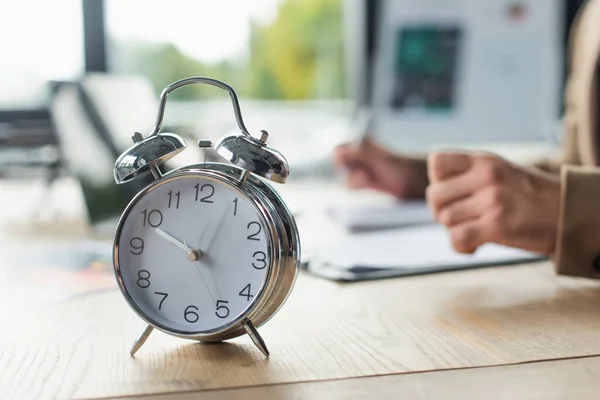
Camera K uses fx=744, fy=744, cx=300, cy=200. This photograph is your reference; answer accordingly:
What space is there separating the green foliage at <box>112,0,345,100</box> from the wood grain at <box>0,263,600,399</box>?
1.75 meters

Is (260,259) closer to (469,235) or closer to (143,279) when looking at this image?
(143,279)

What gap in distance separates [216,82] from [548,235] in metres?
0.51

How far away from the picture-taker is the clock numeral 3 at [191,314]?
0.62m

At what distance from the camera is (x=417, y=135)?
2.36m

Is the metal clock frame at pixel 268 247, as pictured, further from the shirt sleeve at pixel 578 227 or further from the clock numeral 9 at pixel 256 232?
the shirt sleeve at pixel 578 227

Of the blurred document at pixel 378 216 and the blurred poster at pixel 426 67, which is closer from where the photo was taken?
the blurred document at pixel 378 216

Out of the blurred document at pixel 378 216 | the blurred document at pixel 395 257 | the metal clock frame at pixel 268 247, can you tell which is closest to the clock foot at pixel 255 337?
the metal clock frame at pixel 268 247

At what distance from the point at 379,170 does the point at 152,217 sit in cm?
116

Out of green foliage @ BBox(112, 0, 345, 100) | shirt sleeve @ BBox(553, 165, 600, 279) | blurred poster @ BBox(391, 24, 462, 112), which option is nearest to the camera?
shirt sleeve @ BBox(553, 165, 600, 279)

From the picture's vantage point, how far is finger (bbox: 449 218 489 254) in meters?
0.92

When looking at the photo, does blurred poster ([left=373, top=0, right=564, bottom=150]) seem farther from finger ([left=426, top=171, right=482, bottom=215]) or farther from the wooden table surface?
the wooden table surface

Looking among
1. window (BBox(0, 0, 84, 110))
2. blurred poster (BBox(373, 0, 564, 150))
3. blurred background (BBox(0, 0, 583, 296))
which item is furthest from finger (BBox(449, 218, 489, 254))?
window (BBox(0, 0, 84, 110))

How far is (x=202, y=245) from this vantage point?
0.62 metres

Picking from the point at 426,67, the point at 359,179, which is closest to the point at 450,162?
the point at 359,179
